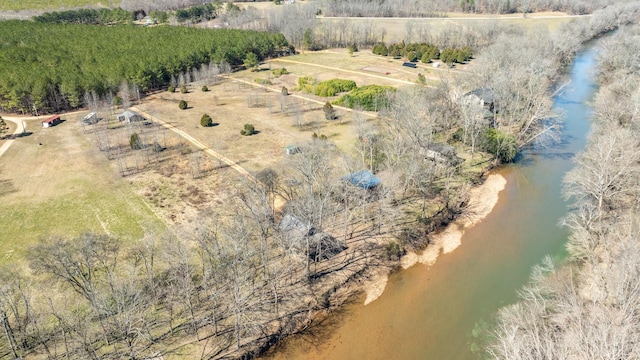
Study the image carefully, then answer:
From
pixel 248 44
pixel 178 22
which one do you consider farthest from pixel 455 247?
pixel 178 22

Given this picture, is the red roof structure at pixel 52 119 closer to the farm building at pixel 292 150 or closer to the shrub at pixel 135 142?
the shrub at pixel 135 142

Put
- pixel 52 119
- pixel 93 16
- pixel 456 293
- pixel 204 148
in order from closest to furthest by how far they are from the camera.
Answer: pixel 456 293
pixel 204 148
pixel 52 119
pixel 93 16

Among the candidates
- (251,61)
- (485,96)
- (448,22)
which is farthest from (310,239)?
(448,22)

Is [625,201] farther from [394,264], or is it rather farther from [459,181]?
[394,264]

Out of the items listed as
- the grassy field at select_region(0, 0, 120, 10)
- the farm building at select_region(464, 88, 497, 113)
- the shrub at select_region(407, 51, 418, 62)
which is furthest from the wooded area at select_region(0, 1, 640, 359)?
the grassy field at select_region(0, 0, 120, 10)

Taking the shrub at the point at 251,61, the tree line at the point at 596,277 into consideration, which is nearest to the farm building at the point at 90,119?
the shrub at the point at 251,61

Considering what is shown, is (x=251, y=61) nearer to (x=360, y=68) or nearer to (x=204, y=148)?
(x=360, y=68)
